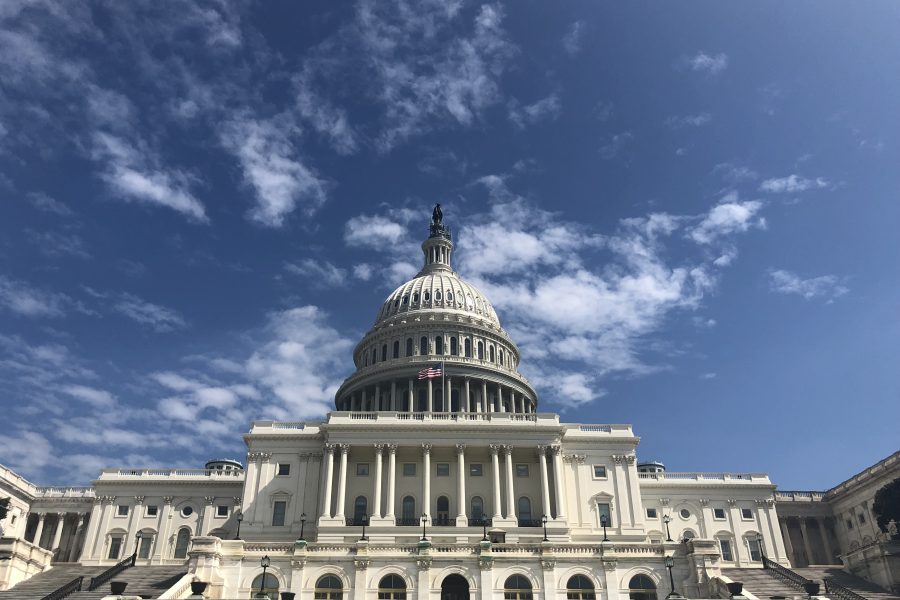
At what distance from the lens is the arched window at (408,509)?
235 ft

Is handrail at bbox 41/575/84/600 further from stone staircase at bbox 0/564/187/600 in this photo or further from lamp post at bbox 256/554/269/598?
lamp post at bbox 256/554/269/598

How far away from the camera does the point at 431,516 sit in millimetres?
71438

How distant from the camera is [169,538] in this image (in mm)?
83438

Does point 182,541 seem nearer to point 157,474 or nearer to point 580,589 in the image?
point 157,474

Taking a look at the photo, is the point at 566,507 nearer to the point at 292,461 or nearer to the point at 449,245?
the point at 292,461

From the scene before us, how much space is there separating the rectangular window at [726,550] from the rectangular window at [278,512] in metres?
46.5

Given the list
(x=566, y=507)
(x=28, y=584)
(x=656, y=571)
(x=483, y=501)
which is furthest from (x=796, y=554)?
(x=28, y=584)

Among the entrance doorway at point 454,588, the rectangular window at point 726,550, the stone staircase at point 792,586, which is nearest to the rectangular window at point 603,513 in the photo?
the rectangular window at point 726,550

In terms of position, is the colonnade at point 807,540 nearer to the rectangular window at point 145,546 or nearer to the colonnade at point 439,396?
the colonnade at point 439,396

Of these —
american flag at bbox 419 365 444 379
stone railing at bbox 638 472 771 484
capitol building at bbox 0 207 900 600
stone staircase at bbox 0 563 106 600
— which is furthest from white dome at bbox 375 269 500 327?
stone staircase at bbox 0 563 106 600

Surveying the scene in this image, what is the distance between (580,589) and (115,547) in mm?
58281

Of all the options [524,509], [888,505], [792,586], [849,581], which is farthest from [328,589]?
[888,505]

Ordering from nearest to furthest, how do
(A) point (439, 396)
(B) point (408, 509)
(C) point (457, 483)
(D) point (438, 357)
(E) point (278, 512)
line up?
(B) point (408, 509)
(C) point (457, 483)
(E) point (278, 512)
(A) point (439, 396)
(D) point (438, 357)

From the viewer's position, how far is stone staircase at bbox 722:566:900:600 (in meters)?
48.6
